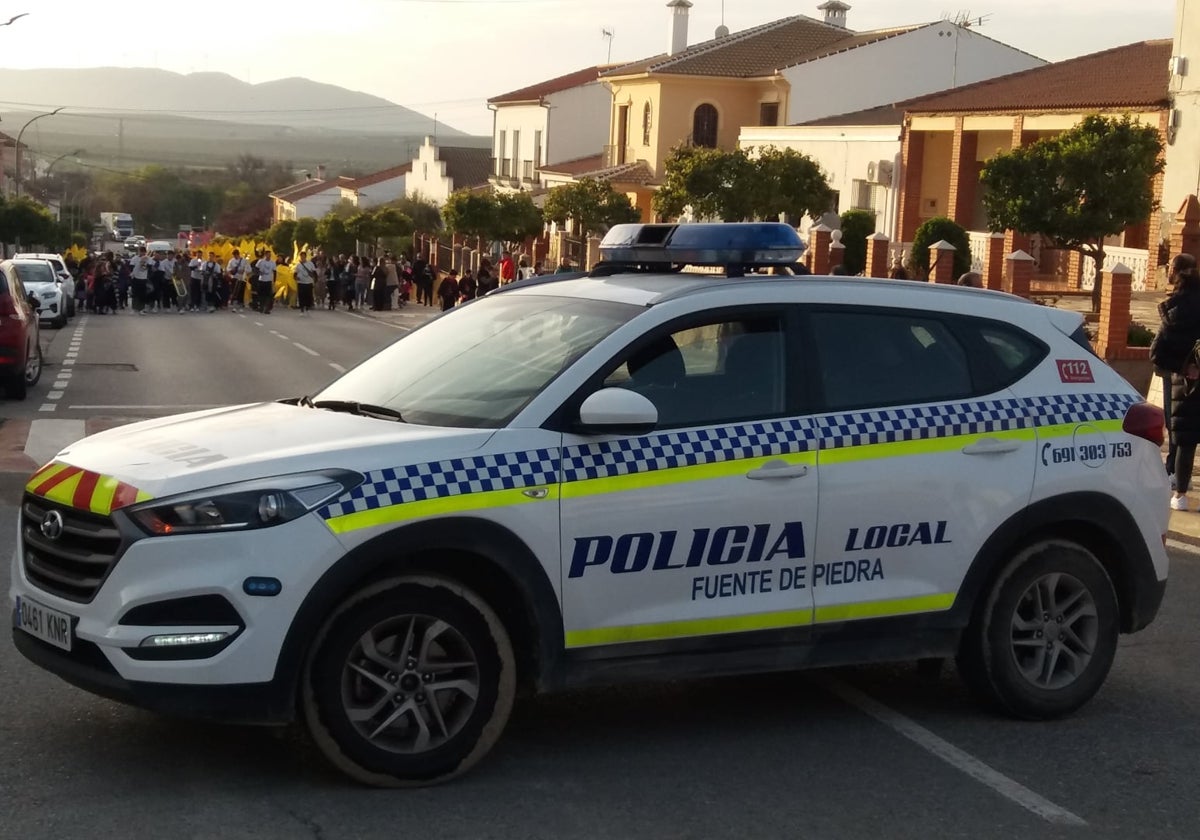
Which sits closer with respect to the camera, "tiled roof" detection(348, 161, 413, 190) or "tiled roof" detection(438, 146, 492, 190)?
"tiled roof" detection(438, 146, 492, 190)

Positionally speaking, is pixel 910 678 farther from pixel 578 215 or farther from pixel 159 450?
pixel 578 215

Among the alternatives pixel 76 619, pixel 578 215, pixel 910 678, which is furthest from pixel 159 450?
pixel 578 215

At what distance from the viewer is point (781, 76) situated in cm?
5678

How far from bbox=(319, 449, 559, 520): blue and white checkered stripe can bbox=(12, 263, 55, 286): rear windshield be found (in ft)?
105

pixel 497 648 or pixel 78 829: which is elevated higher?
pixel 497 648

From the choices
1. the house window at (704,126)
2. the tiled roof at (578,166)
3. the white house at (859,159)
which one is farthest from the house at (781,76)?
the white house at (859,159)

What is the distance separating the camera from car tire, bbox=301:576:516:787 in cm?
506

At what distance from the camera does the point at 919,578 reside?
5973mm

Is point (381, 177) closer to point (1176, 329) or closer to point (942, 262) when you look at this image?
point (942, 262)

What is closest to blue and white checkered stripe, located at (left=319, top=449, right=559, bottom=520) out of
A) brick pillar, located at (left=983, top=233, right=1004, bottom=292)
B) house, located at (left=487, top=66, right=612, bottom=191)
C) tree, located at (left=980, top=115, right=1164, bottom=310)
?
tree, located at (left=980, top=115, right=1164, bottom=310)

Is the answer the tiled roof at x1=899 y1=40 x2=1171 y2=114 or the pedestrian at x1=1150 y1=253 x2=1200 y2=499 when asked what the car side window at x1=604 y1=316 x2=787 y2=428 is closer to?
the pedestrian at x1=1150 y1=253 x2=1200 y2=499

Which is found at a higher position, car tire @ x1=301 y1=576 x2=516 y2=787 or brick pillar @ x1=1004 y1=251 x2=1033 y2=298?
brick pillar @ x1=1004 y1=251 x2=1033 y2=298

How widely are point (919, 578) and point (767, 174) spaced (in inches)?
1458

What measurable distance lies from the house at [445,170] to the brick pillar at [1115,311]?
236 ft
